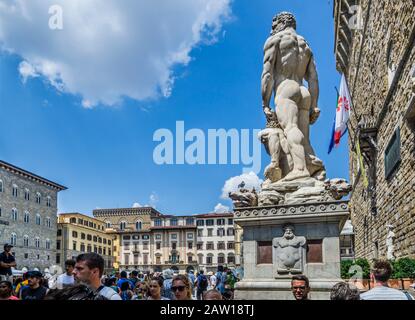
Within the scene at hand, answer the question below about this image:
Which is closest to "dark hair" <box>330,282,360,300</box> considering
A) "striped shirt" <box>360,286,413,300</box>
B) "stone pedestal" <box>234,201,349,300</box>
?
"striped shirt" <box>360,286,413,300</box>

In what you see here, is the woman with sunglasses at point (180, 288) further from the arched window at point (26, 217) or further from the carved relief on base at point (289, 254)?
the arched window at point (26, 217)

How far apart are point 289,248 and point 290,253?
0.24ft

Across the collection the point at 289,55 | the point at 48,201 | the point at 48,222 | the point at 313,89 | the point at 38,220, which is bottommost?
the point at 48,222

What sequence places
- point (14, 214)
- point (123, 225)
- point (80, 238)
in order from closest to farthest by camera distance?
point (14, 214) < point (80, 238) < point (123, 225)

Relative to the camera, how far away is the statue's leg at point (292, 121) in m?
7.56

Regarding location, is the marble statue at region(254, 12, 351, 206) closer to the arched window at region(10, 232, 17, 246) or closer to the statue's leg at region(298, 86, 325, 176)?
the statue's leg at region(298, 86, 325, 176)

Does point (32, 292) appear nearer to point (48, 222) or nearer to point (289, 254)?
point (289, 254)

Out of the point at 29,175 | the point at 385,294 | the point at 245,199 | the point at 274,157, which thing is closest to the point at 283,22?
the point at 274,157

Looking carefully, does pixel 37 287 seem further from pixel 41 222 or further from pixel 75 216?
pixel 75 216

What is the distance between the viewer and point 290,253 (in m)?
6.76

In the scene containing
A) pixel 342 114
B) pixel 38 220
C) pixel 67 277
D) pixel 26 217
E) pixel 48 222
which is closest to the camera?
pixel 67 277

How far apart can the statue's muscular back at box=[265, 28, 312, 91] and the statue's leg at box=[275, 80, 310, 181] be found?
18cm
